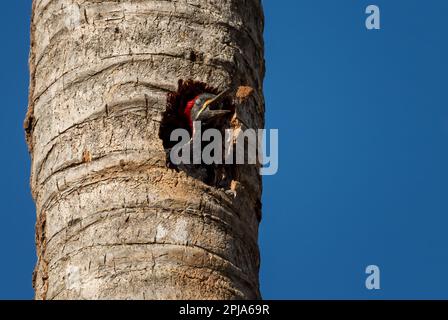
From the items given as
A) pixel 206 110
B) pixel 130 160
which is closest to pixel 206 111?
pixel 206 110

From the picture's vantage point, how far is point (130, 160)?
12914 millimetres

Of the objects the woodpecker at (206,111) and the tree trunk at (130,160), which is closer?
the tree trunk at (130,160)

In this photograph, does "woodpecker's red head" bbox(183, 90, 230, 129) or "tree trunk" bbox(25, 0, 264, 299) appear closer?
"tree trunk" bbox(25, 0, 264, 299)

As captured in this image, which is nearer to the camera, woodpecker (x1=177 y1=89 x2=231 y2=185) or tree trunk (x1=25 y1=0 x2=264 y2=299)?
tree trunk (x1=25 y1=0 x2=264 y2=299)

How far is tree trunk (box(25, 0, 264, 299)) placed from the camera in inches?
499

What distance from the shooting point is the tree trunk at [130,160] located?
12672 millimetres

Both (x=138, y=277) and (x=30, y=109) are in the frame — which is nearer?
(x=138, y=277)

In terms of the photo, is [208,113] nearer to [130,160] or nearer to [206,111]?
[206,111]

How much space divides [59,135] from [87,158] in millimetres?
241

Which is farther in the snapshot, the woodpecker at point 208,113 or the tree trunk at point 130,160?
the woodpecker at point 208,113
